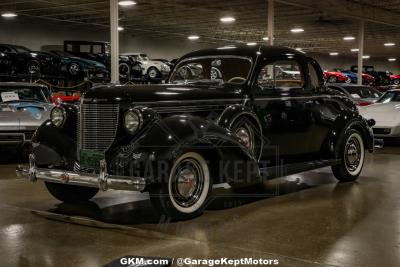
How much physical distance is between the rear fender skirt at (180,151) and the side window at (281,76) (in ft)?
3.94

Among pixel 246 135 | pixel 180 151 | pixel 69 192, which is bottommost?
pixel 69 192

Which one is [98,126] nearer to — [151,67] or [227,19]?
[151,67]

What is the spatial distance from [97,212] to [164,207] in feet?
3.53

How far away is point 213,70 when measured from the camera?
265 inches

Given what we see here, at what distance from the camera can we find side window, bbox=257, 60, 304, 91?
21.2ft

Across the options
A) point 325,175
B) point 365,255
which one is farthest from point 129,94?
point 325,175

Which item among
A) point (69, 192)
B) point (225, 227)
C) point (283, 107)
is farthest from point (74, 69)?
point (225, 227)

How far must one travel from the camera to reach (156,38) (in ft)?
97.6

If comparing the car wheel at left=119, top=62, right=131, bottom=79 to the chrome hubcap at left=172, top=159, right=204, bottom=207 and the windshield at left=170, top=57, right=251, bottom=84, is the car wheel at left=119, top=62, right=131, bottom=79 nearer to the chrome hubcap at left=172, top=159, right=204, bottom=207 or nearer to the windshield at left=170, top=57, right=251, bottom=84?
the windshield at left=170, top=57, right=251, bottom=84

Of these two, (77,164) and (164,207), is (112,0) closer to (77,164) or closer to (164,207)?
(77,164)

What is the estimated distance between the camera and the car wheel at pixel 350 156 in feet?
24.1

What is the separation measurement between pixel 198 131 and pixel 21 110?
5.71 m

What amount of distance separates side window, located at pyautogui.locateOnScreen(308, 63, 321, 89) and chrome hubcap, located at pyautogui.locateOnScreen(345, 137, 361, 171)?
98 centimetres

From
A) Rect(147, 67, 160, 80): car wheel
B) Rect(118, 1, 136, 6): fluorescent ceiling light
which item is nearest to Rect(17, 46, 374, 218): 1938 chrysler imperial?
Rect(118, 1, 136, 6): fluorescent ceiling light
